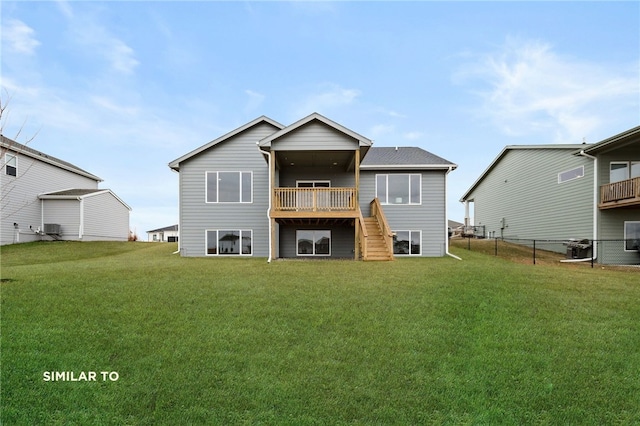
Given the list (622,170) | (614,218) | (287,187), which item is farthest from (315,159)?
(622,170)

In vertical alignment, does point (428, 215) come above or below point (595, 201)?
below

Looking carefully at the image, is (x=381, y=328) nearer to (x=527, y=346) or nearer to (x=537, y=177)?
(x=527, y=346)

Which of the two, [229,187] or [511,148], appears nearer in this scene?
[229,187]

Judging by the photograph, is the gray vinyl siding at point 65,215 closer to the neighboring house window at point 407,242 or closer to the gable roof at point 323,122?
the gable roof at point 323,122

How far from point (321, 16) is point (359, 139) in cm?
608

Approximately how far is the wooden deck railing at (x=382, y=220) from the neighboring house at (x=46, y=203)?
21.0 m

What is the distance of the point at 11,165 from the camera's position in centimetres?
2238

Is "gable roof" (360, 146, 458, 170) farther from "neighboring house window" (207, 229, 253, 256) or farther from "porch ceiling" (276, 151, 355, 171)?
"neighboring house window" (207, 229, 253, 256)

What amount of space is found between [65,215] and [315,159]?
19.9m

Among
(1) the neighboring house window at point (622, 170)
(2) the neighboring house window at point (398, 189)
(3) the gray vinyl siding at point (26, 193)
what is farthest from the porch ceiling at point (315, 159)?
(3) the gray vinyl siding at point (26, 193)

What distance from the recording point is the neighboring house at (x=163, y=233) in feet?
174

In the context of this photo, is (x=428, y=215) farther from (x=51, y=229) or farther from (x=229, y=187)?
(x=51, y=229)

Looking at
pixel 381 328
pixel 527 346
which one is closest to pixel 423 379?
pixel 381 328

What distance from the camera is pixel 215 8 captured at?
13.6 metres
